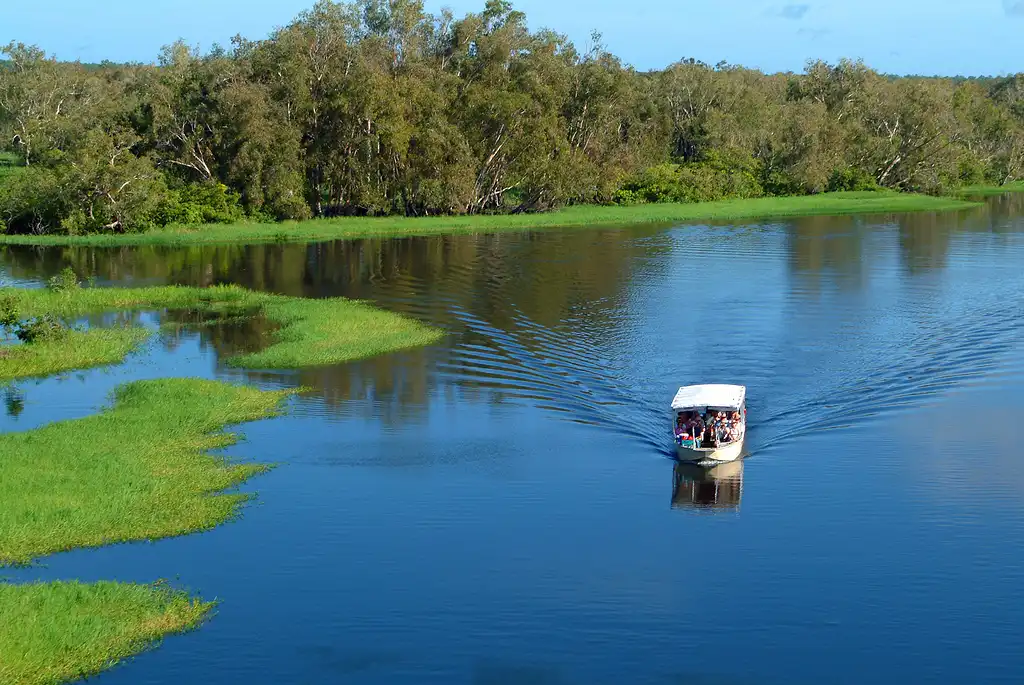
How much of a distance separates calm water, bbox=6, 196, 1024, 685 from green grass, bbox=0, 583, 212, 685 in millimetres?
Answer: 687

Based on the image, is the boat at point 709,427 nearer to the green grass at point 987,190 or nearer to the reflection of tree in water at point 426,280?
the reflection of tree in water at point 426,280

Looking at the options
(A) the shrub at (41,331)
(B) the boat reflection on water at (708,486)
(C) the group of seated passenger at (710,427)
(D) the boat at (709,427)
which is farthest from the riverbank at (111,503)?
(C) the group of seated passenger at (710,427)

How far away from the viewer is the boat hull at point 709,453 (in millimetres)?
35266

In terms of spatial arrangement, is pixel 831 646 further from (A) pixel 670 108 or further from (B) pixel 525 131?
(A) pixel 670 108

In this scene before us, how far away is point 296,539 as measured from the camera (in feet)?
98.7

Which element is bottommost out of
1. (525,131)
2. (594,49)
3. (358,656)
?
(358,656)

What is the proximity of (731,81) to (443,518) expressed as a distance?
126704mm

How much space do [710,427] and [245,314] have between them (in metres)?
31.6

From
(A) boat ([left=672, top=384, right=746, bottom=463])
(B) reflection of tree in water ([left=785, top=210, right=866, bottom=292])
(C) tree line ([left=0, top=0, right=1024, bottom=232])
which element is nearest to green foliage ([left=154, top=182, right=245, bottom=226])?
(C) tree line ([left=0, top=0, right=1024, bottom=232])

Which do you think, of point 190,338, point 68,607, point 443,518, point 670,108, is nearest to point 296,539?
point 443,518

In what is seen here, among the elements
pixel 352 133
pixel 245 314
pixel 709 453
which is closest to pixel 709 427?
pixel 709 453

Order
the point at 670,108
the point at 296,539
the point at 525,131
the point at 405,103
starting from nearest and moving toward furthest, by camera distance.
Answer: the point at 296,539 → the point at 405,103 → the point at 525,131 → the point at 670,108

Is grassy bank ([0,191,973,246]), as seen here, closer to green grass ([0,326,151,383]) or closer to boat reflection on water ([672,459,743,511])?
green grass ([0,326,151,383])

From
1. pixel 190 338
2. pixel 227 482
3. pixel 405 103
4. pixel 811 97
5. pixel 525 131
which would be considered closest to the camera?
pixel 227 482
